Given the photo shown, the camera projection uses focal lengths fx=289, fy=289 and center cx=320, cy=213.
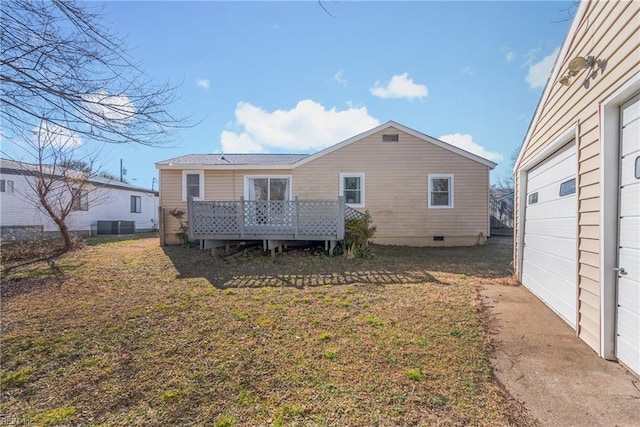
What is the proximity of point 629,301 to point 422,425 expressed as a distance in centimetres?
219

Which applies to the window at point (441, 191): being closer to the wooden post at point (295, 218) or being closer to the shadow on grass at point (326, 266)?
the shadow on grass at point (326, 266)

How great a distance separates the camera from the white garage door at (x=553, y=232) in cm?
363

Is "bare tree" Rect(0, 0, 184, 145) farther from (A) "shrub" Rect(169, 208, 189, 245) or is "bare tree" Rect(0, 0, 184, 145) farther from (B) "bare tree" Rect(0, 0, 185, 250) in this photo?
(A) "shrub" Rect(169, 208, 189, 245)

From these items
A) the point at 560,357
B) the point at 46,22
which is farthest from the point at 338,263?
the point at 46,22

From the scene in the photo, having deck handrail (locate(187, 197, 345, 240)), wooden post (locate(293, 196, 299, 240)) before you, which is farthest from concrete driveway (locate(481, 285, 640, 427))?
wooden post (locate(293, 196, 299, 240))

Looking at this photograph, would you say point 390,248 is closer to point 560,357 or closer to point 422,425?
point 560,357

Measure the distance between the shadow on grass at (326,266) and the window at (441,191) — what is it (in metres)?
1.97

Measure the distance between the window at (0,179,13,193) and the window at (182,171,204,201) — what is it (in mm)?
10443

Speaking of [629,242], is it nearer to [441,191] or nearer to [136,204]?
[441,191]

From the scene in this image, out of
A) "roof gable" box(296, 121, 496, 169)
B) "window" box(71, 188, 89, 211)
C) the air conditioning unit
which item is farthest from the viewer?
the air conditioning unit

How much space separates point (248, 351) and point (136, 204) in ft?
71.1

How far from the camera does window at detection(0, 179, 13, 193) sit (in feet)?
46.1

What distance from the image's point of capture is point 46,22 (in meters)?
3.18

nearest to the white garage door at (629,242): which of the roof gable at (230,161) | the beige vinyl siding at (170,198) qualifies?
the roof gable at (230,161)
